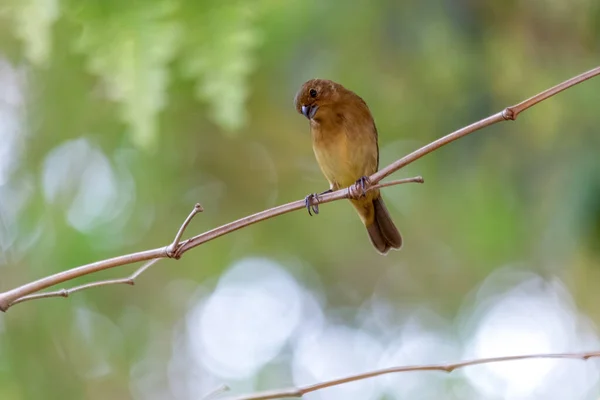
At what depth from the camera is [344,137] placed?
225cm

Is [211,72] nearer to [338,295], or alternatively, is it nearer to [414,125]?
[414,125]

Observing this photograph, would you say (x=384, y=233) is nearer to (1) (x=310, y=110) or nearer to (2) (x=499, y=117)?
(1) (x=310, y=110)

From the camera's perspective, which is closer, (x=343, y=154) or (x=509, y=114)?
(x=509, y=114)

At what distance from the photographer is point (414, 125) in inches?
92.1

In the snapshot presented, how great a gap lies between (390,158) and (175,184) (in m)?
0.80

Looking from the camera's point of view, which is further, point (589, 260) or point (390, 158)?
point (390, 158)

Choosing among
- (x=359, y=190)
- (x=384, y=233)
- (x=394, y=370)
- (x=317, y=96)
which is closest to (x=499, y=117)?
(x=394, y=370)

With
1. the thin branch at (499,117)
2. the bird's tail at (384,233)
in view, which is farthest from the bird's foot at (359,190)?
the bird's tail at (384,233)

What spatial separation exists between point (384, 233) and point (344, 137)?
1.09 feet

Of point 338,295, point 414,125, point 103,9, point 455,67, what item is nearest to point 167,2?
point 103,9

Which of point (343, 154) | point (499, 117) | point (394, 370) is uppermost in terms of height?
point (343, 154)

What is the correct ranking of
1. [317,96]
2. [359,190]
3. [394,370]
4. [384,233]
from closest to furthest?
[394,370] → [359,190] → [317,96] → [384,233]

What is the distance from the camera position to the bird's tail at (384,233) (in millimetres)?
2305

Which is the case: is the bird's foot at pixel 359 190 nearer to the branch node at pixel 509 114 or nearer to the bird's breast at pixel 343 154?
the branch node at pixel 509 114
